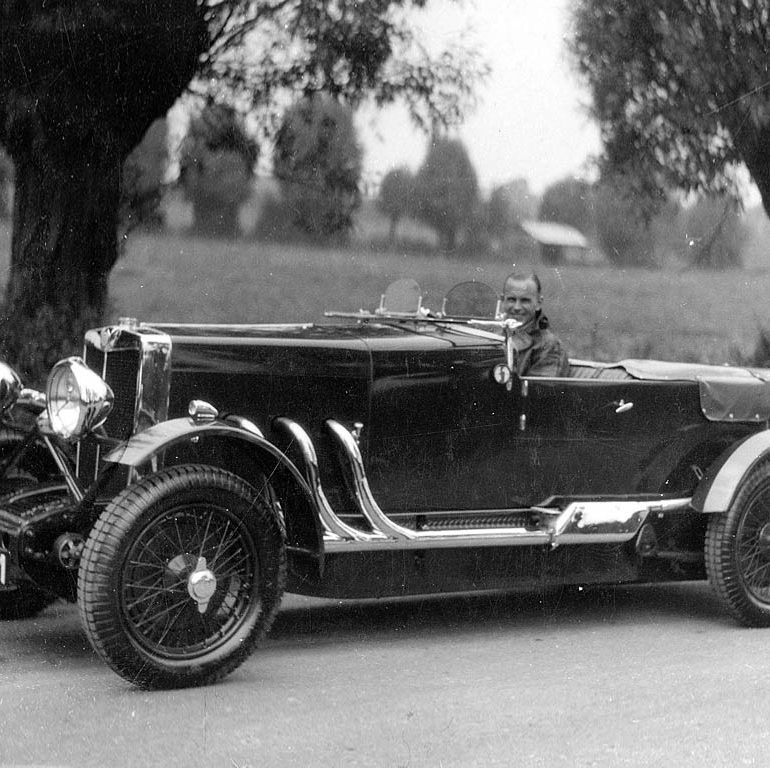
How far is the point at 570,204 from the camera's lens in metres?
9.48

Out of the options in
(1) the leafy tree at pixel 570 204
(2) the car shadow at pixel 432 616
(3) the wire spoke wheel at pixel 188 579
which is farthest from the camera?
(1) the leafy tree at pixel 570 204

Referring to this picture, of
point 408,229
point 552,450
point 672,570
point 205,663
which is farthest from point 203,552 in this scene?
point 408,229

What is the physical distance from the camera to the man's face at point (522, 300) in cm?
582

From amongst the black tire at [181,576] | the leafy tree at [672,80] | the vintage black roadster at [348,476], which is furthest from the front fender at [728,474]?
the leafy tree at [672,80]

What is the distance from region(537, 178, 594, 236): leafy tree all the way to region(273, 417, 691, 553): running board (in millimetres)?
4413

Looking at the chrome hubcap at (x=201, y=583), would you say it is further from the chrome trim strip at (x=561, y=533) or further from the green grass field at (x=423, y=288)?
the green grass field at (x=423, y=288)

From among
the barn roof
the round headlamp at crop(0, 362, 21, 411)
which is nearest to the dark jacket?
the round headlamp at crop(0, 362, 21, 411)

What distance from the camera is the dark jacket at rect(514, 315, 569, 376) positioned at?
5.35m

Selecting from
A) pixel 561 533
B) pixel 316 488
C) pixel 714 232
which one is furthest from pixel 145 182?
pixel 714 232

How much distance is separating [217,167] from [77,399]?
3.85m

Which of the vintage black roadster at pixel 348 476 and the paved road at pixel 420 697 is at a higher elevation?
the vintage black roadster at pixel 348 476

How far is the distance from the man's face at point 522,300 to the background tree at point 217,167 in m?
2.56

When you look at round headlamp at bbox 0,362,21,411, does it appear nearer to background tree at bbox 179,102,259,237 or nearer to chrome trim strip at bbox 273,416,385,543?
chrome trim strip at bbox 273,416,385,543

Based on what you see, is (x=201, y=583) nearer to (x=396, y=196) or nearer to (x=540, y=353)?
(x=540, y=353)
